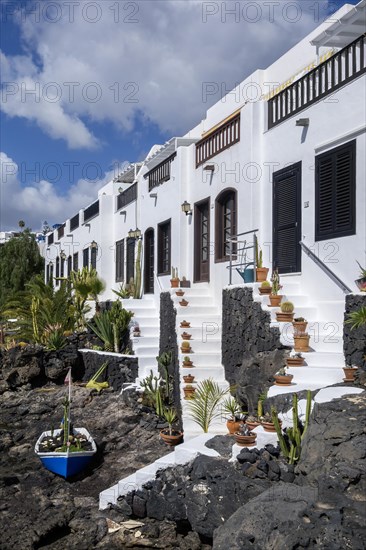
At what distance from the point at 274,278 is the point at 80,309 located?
1104 cm

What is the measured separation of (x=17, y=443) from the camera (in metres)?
13.9

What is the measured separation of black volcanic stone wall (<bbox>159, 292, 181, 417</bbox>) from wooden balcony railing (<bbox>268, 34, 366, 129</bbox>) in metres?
5.41

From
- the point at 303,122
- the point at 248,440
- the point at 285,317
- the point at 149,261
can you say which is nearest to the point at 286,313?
the point at 285,317

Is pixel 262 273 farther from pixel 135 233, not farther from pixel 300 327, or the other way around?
pixel 135 233

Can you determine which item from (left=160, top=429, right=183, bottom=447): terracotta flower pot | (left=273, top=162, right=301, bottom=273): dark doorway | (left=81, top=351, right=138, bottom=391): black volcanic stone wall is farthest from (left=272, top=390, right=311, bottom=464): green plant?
(left=81, top=351, right=138, bottom=391): black volcanic stone wall

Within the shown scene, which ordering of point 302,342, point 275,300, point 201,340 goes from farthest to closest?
1. point 201,340
2. point 275,300
3. point 302,342

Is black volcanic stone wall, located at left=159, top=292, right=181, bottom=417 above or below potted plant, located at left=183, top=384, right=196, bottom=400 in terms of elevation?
above

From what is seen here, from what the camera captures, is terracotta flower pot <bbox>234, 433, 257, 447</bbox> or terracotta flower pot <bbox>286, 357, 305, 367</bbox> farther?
terracotta flower pot <bbox>286, 357, 305, 367</bbox>

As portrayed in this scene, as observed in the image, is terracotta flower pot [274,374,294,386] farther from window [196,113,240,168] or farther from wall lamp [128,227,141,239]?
wall lamp [128,227,141,239]

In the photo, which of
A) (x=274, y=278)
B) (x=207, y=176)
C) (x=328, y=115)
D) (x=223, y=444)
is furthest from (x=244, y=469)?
(x=207, y=176)

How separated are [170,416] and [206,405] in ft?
4.73

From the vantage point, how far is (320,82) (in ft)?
37.8

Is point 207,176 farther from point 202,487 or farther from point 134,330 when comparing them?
point 202,487

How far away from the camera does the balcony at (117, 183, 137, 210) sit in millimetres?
23188
